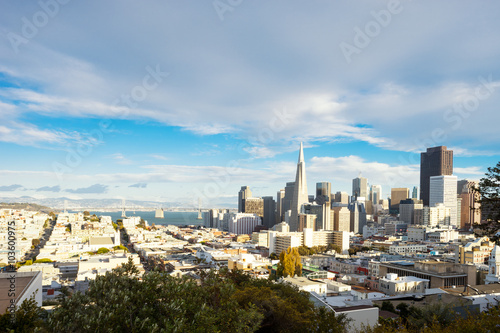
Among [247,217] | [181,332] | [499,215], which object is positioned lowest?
[247,217]

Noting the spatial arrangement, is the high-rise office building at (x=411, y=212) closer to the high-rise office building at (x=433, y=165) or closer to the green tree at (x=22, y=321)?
the high-rise office building at (x=433, y=165)

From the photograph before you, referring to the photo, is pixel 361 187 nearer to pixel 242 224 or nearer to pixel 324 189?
pixel 324 189

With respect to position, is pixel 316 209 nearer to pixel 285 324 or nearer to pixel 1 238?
pixel 1 238

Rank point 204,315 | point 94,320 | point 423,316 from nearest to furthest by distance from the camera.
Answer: point 94,320
point 204,315
point 423,316

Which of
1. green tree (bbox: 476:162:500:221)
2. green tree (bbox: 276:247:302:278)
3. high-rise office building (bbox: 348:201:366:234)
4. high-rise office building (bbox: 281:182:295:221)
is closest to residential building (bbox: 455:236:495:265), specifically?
green tree (bbox: 276:247:302:278)

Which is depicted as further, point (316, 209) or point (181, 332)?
point (316, 209)

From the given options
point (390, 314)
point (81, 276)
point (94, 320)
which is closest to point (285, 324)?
point (94, 320)
